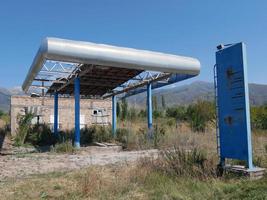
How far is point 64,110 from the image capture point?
31.5m

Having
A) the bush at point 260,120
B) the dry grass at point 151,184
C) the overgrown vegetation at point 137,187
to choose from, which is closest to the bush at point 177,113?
the bush at point 260,120

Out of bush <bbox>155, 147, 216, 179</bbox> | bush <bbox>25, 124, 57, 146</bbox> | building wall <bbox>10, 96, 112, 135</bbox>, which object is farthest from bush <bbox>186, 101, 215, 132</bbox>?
bush <bbox>155, 147, 216, 179</bbox>

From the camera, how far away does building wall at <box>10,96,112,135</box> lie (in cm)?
2956

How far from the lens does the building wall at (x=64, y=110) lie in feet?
Answer: 97.0

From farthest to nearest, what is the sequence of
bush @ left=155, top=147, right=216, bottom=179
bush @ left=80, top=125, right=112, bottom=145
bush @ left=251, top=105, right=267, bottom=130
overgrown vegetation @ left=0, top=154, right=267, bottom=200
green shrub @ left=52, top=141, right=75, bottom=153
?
bush @ left=251, top=105, right=267, bottom=130, bush @ left=80, top=125, right=112, bottom=145, green shrub @ left=52, top=141, right=75, bottom=153, bush @ left=155, top=147, right=216, bottom=179, overgrown vegetation @ left=0, top=154, right=267, bottom=200

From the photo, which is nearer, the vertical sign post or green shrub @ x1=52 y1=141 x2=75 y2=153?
the vertical sign post

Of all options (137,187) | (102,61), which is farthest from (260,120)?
(137,187)

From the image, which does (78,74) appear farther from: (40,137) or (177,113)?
(177,113)

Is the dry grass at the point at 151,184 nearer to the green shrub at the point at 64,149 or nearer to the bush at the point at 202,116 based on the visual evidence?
the green shrub at the point at 64,149

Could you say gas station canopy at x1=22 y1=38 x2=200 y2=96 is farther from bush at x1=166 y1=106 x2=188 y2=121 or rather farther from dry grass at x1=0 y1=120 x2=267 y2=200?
bush at x1=166 y1=106 x2=188 y2=121

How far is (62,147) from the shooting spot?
15.6 m

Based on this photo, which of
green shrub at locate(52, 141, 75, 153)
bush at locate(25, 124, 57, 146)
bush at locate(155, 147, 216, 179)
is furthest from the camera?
bush at locate(25, 124, 57, 146)

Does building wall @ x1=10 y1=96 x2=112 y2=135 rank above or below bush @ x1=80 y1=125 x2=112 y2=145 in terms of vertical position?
above

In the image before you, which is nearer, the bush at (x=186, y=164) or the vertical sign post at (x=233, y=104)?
the bush at (x=186, y=164)
